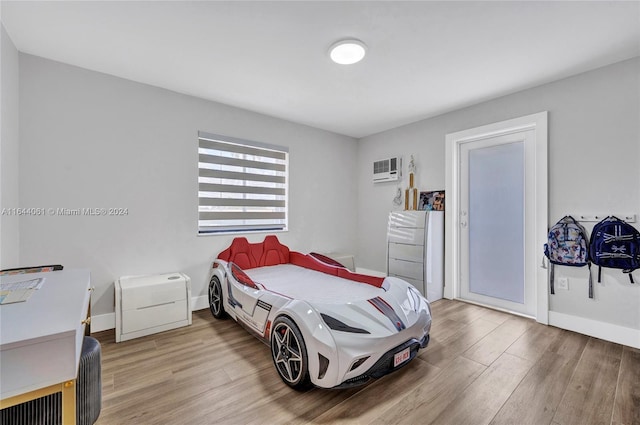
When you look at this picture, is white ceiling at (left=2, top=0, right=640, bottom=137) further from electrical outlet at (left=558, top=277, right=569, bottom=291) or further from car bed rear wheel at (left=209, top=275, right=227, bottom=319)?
car bed rear wheel at (left=209, top=275, right=227, bottom=319)

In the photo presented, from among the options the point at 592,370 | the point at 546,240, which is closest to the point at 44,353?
the point at 592,370

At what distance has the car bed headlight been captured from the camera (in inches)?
65.2

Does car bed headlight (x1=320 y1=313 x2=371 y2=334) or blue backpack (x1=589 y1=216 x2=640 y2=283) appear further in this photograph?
blue backpack (x1=589 y1=216 x2=640 y2=283)

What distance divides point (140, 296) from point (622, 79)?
187 inches

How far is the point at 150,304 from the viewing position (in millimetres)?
2551

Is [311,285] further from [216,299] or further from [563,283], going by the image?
[563,283]

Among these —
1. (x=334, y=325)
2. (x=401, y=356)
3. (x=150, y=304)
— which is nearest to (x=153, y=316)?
(x=150, y=304)

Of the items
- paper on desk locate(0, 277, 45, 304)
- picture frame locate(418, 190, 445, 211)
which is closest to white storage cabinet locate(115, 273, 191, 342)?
paper on desk locate(0, 277, 45, 304)

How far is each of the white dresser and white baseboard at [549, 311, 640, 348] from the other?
118cm

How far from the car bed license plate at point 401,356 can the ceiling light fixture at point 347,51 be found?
2.27m

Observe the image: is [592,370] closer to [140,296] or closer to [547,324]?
[547,324]

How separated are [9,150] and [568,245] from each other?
16.1 feet

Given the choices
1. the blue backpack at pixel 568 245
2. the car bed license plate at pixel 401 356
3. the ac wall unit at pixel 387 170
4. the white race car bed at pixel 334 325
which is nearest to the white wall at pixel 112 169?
the white race car bed at pixel 334 325

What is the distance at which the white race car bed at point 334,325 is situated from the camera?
1606 mm
